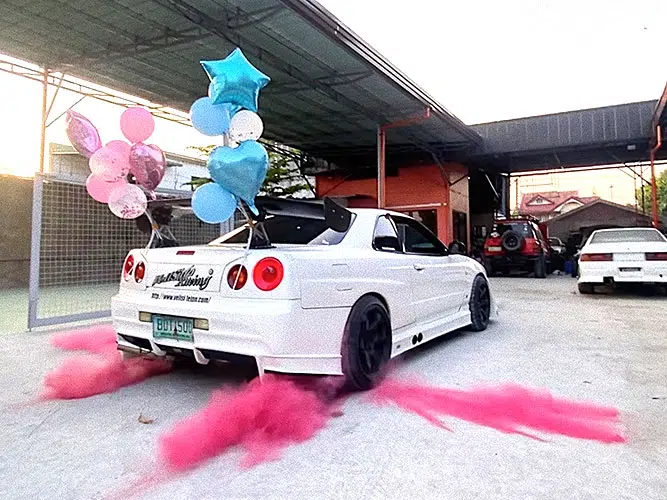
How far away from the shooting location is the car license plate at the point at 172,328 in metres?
2.87

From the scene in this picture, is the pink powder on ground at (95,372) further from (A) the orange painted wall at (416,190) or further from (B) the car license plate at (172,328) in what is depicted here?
(A) the orange painted wall at (416,190)

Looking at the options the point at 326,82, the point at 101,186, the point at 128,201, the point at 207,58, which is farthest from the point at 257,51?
the point at 128,201

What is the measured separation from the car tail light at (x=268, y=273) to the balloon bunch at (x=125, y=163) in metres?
1.45

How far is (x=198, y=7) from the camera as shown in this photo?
659cm

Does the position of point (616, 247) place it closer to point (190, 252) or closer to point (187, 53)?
point (190, 252)

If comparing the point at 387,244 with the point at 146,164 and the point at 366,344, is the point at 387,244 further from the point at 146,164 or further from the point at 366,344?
the point at 146,164

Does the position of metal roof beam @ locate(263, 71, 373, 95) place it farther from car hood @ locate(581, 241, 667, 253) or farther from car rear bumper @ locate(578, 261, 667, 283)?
car rear bumper @ locate(578, 261, 667, 283)

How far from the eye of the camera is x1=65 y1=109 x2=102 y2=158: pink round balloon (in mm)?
3834

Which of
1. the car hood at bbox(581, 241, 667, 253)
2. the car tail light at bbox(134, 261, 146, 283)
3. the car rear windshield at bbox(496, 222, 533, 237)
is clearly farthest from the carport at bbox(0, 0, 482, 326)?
the car hood at bbox(581, 241, 667, 253)

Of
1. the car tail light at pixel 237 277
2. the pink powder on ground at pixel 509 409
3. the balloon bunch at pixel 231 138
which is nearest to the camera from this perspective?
the pink powder on ground at pixel 509 409

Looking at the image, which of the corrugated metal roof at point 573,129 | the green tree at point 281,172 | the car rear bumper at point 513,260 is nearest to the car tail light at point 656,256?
the car rear bumper at point 513,260

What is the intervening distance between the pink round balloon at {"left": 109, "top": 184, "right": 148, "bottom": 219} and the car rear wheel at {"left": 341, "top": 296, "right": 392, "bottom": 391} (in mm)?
1921

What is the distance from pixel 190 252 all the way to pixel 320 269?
0.93m

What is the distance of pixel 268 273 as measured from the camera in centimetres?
270
